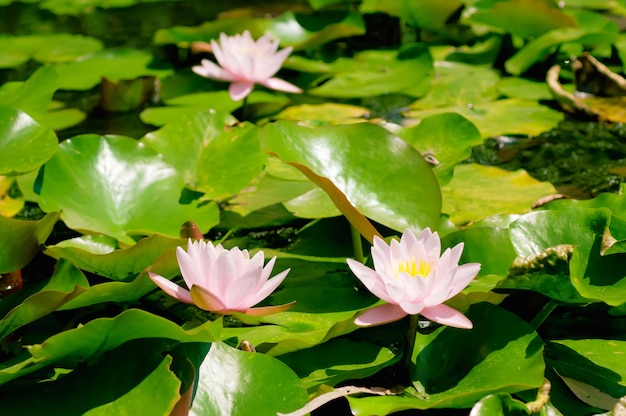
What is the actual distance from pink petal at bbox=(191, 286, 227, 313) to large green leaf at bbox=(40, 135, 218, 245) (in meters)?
0.41

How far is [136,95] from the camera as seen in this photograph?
2.53 metres

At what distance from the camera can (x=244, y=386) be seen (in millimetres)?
1068

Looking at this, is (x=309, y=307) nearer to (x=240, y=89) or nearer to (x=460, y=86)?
(x=240, y=89)

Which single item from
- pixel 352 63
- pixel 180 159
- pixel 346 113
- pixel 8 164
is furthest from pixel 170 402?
pixel 352 63

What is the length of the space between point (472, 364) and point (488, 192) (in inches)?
31.3

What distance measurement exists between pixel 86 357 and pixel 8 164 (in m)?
0.58

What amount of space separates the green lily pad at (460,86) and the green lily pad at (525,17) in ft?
0.61

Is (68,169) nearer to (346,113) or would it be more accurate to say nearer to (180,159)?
(180,159)

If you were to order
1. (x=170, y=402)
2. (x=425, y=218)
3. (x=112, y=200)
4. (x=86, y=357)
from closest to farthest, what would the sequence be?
(x=170, y=402), (x=86, y=357), (x=425, y=218), (x=112, y=200)

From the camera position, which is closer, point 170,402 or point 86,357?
point 170,402

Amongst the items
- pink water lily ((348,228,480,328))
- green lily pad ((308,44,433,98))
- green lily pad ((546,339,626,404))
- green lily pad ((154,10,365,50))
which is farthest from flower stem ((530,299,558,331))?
green lily pad ((154,10,365,50))

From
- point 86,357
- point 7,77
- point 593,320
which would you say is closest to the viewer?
point 86,357

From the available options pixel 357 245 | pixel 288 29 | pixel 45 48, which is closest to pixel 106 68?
pixel 45 48

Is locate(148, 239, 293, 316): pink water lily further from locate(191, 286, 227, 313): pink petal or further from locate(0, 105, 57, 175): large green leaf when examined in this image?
locate(0, 105, 57, 175): large green leaf
